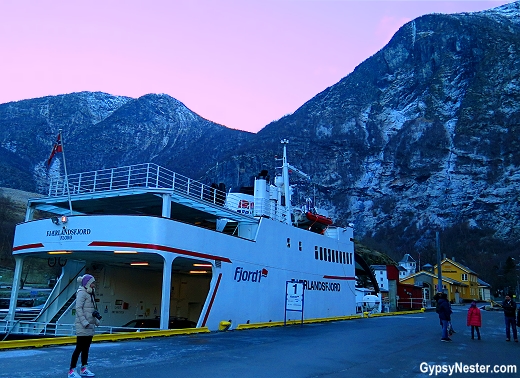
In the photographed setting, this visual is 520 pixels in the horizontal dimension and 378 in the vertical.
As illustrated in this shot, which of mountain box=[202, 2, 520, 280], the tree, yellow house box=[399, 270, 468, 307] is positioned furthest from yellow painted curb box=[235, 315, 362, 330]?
mountain box=[202, 2, 520, 280]

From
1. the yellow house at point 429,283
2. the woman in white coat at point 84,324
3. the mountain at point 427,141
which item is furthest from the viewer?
the mountain at point 427,141

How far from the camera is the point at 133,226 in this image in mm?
14398

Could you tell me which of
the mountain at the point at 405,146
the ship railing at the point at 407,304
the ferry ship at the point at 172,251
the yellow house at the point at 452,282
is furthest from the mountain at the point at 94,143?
the ferry ship at the point at 172,251

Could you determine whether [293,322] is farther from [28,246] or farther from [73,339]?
[28,246]

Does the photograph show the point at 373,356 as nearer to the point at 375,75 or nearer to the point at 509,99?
the point at 509,99

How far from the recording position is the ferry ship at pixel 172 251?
1475 cm

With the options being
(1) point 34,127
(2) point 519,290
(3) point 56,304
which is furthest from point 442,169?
(1) point 34,127

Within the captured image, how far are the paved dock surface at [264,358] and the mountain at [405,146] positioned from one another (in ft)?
302

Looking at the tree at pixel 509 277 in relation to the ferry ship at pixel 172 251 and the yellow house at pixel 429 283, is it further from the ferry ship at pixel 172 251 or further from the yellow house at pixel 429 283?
the ferry ship at pixel 172 251

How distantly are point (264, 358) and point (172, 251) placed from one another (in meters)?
6.33

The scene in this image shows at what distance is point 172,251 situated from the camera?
580 inches

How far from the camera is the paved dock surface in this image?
755 centimetres

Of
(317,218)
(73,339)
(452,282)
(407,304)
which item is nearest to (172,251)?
(73,339)

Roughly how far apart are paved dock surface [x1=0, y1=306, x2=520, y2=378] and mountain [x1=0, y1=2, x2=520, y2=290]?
9208 cm
